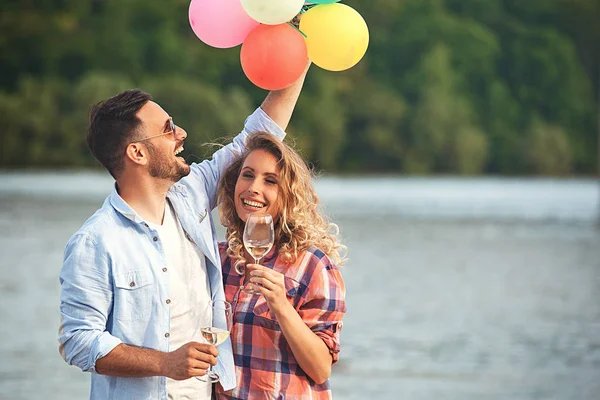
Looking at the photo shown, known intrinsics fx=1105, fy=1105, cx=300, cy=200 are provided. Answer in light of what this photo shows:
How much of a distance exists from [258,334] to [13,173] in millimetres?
48146

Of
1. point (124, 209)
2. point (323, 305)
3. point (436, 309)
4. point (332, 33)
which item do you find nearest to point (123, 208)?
point (124, 209)

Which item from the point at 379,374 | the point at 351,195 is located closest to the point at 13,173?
the point at 351,195

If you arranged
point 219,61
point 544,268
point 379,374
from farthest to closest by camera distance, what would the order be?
point 219,61, point 544,268, point 379,374

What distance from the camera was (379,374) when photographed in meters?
8.33

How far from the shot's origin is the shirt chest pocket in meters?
3.03

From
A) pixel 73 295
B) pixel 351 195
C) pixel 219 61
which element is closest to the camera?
pixel 73 295

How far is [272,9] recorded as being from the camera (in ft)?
11.0

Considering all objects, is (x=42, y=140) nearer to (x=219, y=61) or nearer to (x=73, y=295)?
(x=219, y=61)

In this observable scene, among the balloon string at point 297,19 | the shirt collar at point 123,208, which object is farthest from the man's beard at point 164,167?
the balloon string at point 297,19

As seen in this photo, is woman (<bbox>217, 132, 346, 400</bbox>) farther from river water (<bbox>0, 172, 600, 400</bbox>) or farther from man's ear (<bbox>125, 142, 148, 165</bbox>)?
river water (<bbox>0, 172, 600, 400</bbox>)

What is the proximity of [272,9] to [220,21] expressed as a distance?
0.28 m

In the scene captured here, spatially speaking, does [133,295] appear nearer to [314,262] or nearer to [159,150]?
[159,150]

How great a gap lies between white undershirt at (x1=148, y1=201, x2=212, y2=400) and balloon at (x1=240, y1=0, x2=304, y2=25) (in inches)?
26.7

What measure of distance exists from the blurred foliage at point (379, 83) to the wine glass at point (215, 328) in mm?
43250
